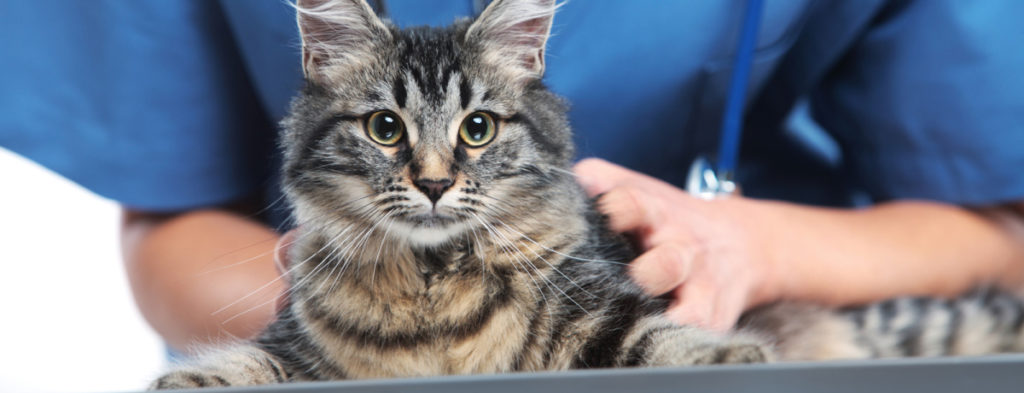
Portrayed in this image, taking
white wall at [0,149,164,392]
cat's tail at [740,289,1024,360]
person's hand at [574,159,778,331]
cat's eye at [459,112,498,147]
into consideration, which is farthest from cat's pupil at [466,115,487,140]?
cat's tail at [740,289,1024,360]

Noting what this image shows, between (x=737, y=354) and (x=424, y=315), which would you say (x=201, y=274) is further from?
(x=737, y=354)

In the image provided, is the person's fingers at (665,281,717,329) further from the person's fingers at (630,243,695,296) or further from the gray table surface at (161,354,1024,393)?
the gray table surface at (161,354,1024,393)

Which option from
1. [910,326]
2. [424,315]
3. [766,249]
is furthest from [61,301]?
[910,326]

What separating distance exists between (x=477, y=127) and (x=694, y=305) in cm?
23

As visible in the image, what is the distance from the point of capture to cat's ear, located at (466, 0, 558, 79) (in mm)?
349

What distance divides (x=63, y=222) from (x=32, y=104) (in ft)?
0.38

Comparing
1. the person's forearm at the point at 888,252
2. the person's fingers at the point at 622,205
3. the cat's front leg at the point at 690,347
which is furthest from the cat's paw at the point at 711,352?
the person's forearm at the point at 888,252

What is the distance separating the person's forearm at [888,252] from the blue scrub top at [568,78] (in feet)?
0.28

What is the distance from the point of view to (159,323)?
0.46 meters

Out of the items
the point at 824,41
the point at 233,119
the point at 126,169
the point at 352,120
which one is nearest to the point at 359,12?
the point at 352,120

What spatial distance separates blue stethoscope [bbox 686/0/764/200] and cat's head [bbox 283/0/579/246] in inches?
5.5

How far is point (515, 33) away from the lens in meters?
0.36

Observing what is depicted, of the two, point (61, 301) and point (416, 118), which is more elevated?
point (416, 118)

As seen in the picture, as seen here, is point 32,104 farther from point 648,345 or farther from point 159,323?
point 648,345
